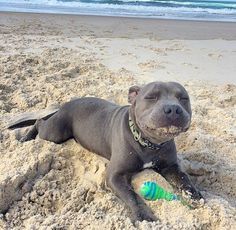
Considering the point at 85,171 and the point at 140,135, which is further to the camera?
the point at 85,171

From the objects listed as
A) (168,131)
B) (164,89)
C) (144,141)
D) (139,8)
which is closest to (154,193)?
(144,141)

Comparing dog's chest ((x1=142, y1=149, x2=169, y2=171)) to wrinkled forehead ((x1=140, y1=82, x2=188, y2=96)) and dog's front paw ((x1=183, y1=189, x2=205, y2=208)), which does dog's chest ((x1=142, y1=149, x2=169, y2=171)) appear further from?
wrinkled forehead ((x1=140, y1=82, x2=188, y2=96))

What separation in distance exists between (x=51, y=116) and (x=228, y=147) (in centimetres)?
179

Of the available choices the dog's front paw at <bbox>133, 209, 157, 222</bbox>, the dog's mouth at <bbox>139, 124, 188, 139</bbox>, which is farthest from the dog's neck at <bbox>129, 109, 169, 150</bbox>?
the dog's front paw at <bbox>133, 209, 157, 222</bbox>

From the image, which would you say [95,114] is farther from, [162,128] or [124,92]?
[124,92]

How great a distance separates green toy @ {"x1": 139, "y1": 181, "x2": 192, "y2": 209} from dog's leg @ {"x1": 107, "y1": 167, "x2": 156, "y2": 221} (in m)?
0.08

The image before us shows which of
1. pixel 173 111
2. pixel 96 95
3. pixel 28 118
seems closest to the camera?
pixel 173 111

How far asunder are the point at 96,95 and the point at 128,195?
2.57 metres

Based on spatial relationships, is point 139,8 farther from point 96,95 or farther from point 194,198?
point 194,198

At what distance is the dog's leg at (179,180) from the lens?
3.83 m

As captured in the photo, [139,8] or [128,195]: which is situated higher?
[128,195]

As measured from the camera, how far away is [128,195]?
145 inches

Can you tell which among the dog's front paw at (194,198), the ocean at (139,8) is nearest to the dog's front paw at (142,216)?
the dog's front paw at (194,198)

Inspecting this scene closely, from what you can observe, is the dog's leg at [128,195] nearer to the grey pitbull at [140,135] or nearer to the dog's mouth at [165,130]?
the grey pitbull at [140,135]
